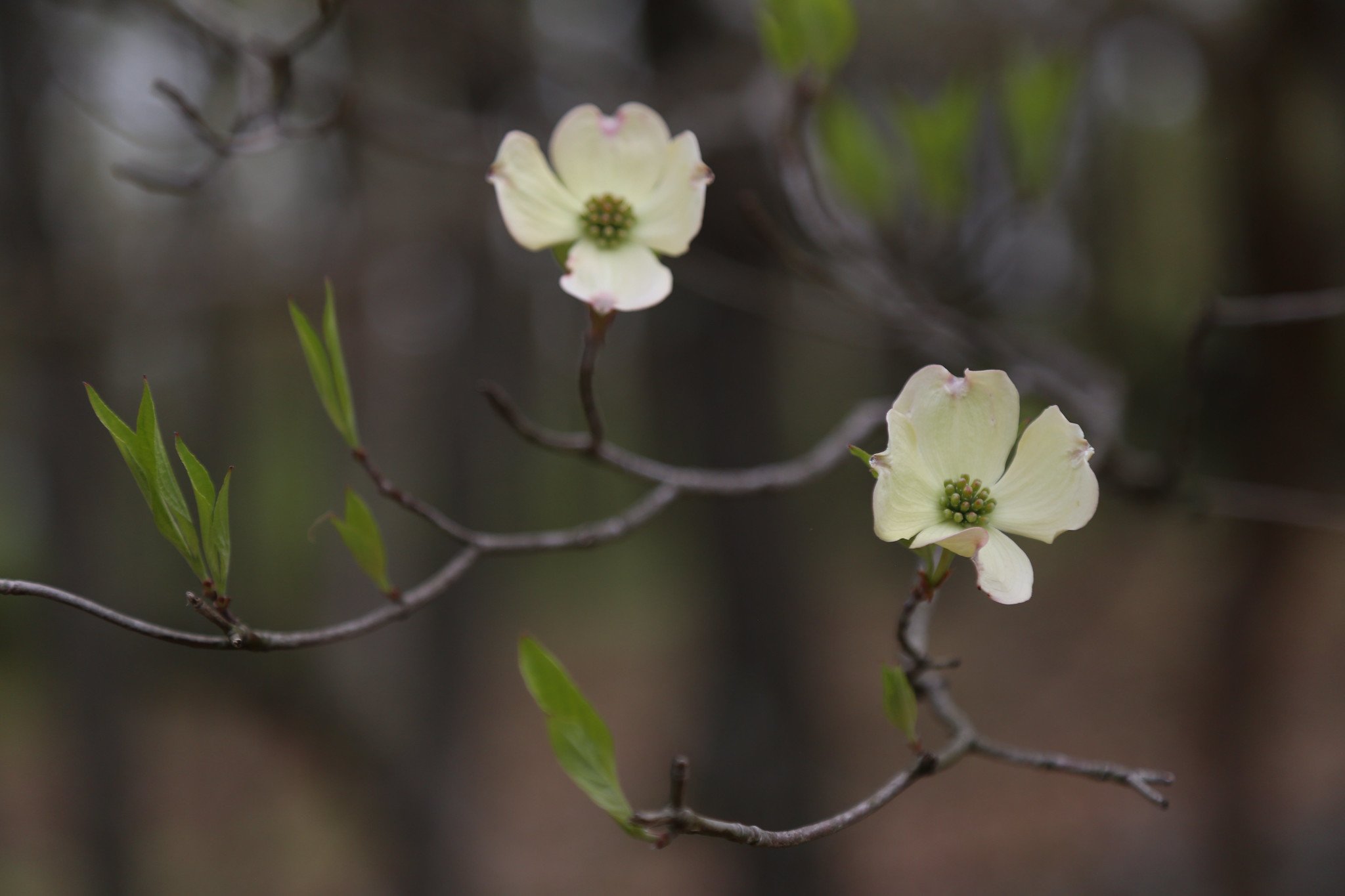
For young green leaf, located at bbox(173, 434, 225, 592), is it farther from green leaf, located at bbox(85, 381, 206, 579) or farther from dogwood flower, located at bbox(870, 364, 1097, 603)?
dogwood flower, located at bbox(870, 364, 1097, 603)

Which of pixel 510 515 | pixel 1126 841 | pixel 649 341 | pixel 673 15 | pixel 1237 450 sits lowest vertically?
pixel 1126 841

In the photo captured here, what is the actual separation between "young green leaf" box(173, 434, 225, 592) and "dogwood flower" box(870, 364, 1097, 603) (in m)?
0.35

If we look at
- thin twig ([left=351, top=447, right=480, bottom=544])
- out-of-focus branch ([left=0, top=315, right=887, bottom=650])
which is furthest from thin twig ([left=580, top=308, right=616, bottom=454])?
thin twig ([left=351, top=447, right=480, bottom=544])

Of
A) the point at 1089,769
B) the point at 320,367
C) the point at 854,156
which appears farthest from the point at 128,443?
the point at 854,156

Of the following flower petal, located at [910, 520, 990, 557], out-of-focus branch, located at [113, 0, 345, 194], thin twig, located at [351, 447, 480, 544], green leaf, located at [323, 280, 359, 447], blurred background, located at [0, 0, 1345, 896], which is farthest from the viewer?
blurred background, located at [0, 0, 1345, 896]

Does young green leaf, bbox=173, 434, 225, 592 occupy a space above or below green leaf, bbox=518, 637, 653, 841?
above

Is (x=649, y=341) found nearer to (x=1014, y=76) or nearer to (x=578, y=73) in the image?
(x=578, y=73)

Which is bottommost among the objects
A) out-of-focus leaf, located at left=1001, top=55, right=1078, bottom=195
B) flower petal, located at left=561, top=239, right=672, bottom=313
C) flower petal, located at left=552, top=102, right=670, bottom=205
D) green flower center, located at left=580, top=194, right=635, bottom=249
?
flower petal, located at left=561, top=239, right=672, bottom=313

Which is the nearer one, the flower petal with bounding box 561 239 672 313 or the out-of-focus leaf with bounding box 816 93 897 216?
the flower petal with bounding box 561 239 672 313

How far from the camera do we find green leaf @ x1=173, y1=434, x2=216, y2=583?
1.55ft

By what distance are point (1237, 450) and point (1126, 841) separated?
1.90 meters

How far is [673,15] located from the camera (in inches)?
83.6

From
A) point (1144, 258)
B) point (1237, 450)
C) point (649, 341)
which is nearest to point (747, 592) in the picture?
point (649, 341)

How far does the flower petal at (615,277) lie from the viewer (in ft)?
1.73
